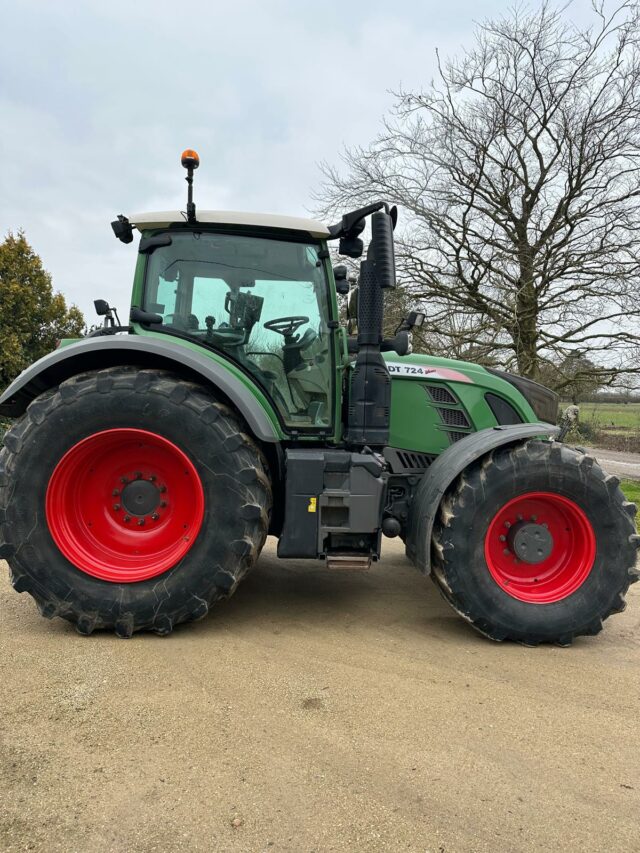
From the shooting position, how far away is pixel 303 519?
315 cm

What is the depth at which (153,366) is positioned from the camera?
3.23m

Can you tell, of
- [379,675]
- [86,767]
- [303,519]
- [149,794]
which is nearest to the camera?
[149,794]

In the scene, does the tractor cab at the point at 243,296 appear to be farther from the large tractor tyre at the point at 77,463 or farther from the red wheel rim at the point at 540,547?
the red wheel rim at the point at 540,547

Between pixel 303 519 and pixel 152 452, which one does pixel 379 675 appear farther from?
pixel 152 452

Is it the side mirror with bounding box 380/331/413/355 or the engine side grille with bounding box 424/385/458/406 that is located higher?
the side mirror with bounding box 380/331/413/355

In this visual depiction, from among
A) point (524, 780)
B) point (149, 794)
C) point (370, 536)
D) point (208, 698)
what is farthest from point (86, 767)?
point (370, 536)

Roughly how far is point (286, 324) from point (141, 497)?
4.29 feet

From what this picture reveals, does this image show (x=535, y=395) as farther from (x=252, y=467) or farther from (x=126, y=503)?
(x=126, y=503)

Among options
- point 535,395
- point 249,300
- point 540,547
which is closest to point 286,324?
point 249,300

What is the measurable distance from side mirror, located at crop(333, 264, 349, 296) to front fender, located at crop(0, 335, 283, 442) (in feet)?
3.22

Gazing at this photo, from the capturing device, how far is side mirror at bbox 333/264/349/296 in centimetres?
369

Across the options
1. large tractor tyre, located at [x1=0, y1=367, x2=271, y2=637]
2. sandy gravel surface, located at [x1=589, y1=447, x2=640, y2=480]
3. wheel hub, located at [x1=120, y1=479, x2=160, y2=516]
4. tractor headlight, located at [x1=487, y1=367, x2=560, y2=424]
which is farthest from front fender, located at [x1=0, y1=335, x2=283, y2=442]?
sandy gravel surface, located at [x1=589, y1=447, x2=640, y2=480]

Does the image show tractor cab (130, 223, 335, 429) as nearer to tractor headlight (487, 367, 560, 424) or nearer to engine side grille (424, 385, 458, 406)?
engine side grille (424, 385, 458, 406)

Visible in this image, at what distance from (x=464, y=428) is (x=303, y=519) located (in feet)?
4.40
